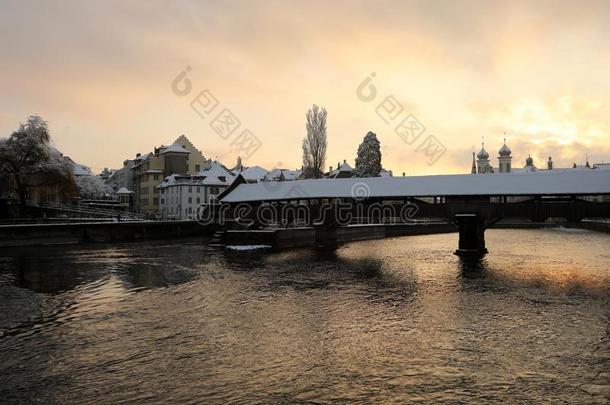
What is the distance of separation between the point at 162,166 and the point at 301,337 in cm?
7599

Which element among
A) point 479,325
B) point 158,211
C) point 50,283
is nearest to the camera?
point 479,325

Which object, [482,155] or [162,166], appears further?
[482,155]

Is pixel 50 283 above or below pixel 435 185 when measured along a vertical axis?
below

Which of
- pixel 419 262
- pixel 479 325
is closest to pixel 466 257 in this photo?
pixel 419 262

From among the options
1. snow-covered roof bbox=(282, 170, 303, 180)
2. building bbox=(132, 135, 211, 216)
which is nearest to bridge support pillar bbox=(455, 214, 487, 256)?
building bbox=(132, 135, 211, 216)

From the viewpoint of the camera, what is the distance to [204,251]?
3316 cm

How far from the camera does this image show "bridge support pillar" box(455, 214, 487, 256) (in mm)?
31109

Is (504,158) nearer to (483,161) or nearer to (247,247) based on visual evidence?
(483,161)

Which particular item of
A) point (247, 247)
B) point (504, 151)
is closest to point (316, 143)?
point (247, 247)

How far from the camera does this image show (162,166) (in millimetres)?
82688

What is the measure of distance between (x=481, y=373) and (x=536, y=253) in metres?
27.8

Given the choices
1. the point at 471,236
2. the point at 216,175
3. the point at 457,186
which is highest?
the point at 216,175

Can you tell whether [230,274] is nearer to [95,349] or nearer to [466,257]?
[95,349]

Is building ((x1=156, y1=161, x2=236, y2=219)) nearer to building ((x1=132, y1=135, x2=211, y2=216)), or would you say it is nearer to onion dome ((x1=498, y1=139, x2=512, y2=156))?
building ((x1=132, y1=135, x2=211, y2=216))
